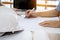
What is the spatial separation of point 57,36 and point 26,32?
22 cm

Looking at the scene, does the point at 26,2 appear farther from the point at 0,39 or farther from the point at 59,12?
the point at 0,39

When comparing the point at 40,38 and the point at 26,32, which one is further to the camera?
the point at 26,32

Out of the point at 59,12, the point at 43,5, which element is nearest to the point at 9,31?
the point at 59,12

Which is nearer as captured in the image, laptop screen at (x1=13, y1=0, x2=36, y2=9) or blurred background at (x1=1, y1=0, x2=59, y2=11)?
laptop screen at (x1=13, y1=0, x2=36, y2=9)

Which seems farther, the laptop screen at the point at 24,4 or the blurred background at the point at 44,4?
the blurred background at the point at 44,4

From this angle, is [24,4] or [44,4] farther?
[44,4]

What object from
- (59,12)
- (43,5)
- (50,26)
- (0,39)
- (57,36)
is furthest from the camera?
(43,5)

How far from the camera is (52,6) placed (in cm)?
259

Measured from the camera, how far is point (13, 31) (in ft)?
2.89

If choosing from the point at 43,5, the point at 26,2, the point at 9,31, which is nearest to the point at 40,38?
the point at 9,31

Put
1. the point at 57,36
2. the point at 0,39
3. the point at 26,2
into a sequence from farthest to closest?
the point at 26,2 → the point at 57,36 → the point at 0,39

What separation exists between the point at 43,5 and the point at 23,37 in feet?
5.94

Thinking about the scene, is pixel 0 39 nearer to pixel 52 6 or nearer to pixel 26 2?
pixel 26 2

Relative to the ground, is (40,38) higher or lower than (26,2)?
lower
